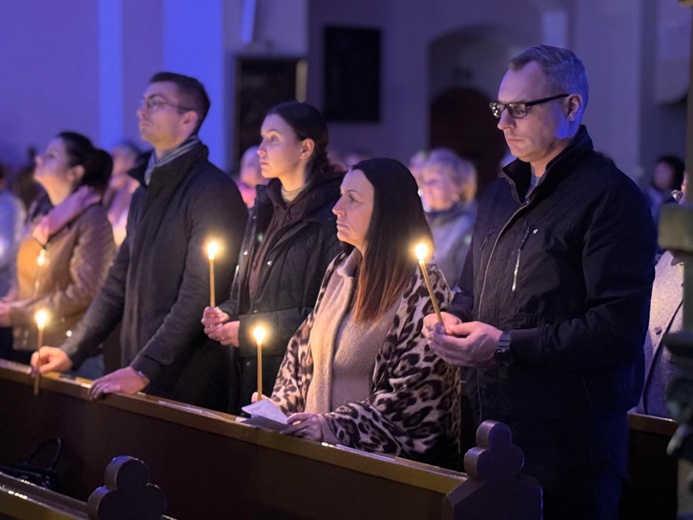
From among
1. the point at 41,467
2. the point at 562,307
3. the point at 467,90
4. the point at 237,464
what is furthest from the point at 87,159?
the point at 467,90

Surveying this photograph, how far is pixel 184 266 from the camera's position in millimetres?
4457

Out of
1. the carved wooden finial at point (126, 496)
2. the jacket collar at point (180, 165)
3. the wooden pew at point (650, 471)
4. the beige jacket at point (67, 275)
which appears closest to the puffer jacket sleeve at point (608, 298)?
the wooden pew at point (650, 471)

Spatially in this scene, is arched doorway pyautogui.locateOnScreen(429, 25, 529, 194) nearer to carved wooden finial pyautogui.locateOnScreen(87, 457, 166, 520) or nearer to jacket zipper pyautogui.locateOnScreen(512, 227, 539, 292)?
jacket zipper pyautogui.locateOnScreen(512, 227, 539, 292)

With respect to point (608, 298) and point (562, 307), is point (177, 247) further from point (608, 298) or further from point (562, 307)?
point (608, 298)

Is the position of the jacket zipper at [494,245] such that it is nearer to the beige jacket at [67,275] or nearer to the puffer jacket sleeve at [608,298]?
the puffer jacket sleeve at [608,298]

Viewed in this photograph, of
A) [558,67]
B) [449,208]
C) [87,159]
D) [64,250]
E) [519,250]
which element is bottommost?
[64,250]

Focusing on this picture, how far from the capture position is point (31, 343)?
210 inches

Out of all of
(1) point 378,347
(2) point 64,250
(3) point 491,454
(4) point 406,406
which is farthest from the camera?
(2) point 64,250

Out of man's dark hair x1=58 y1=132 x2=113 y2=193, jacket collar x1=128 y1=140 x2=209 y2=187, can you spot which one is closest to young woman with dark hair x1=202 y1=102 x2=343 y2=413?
jacket collar x1=128 y1=140 x2=209 y2=187

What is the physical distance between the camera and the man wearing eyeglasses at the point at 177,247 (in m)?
4.39

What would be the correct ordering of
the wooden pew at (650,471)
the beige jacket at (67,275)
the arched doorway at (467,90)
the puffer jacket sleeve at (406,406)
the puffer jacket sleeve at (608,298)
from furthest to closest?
the arched doorway at (467,90) → the beige jacket at (67,275) → the wooden pew at (650,471) → the puffer jacket sleeve at (406,406) → the puffer jacket sleeve at (608,298)

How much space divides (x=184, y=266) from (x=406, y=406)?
4.69ft

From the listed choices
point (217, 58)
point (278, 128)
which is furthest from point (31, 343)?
point (217, 58)

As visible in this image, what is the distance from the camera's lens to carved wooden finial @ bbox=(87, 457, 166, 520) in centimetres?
252
